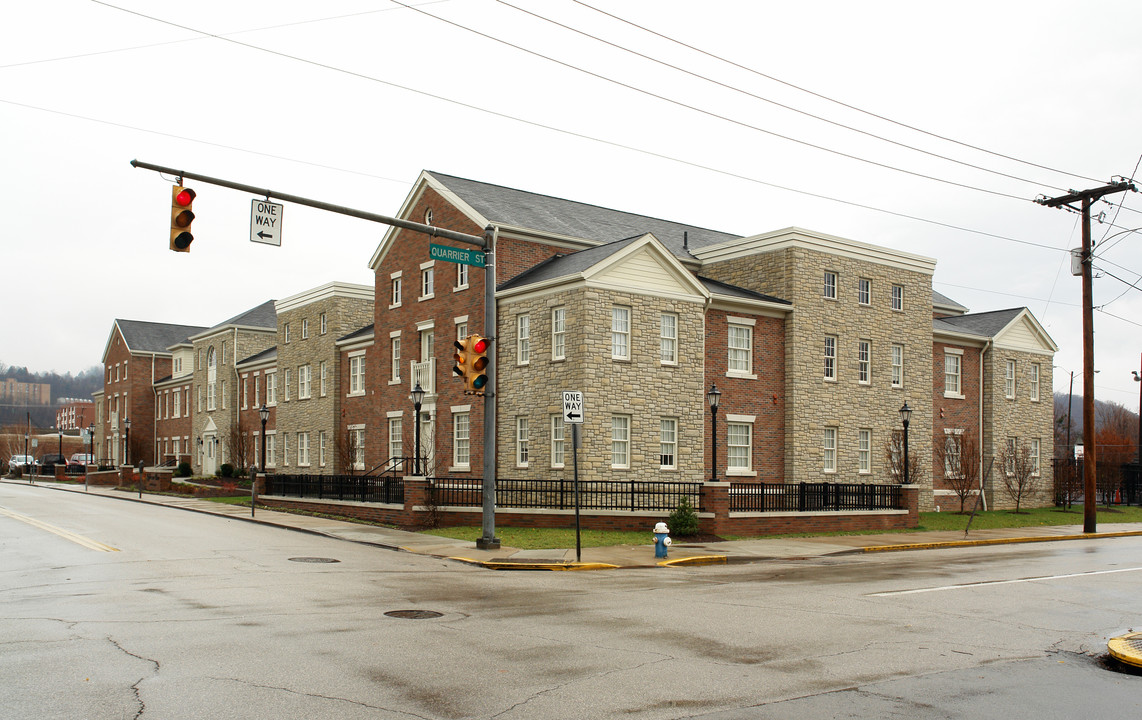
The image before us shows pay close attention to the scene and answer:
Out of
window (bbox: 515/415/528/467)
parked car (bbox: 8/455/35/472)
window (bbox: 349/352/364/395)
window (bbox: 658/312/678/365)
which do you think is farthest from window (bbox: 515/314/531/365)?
parked car (bbox: 8/455/35/472)

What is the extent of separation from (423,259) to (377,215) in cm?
1998

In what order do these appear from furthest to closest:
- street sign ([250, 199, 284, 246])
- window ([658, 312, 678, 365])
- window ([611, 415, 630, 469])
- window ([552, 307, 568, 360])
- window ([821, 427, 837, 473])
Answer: window ([821, 427, 837, 473]) < window ([658, 312, 678, 365]) < window ([552, 307, 568, 360]) < window ([611, 415, 630, 469]) < street sign ([250, 199, 284, 246])

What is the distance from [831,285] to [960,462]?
9.65 m

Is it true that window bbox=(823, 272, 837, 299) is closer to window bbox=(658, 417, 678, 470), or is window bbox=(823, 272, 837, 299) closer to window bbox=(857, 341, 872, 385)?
window bbox=(857, 341, 872, 385)

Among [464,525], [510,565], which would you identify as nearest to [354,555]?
[510,565]

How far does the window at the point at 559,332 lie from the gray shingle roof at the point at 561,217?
489 centimetres

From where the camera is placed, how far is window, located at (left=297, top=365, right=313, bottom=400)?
160 ft

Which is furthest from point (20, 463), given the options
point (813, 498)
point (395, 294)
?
point (813, 498)

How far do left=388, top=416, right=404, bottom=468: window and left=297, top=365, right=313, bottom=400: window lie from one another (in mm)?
10977

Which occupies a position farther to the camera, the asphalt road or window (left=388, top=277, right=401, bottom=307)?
window (left=388, top=277, right=401, bottom=307)

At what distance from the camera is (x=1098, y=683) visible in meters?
8.29

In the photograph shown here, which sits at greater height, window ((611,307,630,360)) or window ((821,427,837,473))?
window ((611,307,630,360))

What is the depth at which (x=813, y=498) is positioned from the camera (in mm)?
27719

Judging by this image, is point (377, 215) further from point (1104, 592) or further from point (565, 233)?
point (565, 233)
